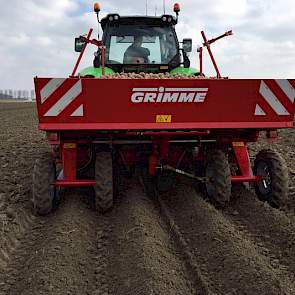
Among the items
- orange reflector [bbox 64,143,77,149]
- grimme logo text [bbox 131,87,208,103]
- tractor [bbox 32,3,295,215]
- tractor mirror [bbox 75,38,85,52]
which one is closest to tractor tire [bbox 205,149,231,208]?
tractor [bbox 32,3,295,215]

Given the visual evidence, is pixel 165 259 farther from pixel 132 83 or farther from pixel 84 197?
pixel 84 197

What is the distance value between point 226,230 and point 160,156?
1505mm

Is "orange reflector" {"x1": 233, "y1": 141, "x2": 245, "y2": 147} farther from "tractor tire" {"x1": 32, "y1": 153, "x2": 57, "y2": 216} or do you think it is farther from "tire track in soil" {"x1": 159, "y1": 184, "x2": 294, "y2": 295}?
"tractor tire" {"x1": 32, "y1": 153, "x2": 57, "y2": 216}

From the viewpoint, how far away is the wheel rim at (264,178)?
548cm

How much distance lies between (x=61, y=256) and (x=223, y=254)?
133 centimetres

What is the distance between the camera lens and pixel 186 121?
4879mm

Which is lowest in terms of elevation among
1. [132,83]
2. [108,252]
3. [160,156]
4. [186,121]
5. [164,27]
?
[108,252]

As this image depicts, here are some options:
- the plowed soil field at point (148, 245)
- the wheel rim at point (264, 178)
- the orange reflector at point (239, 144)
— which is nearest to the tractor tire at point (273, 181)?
the wheel rim at point (264, 178)

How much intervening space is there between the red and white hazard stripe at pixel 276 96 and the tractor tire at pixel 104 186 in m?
1.75

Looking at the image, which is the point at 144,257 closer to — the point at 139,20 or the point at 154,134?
the point at 154,134

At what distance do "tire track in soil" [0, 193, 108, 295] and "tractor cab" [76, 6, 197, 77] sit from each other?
235 centimetres

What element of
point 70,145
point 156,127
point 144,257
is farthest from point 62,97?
point 144,257

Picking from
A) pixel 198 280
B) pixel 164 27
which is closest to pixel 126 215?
pixel 198 280

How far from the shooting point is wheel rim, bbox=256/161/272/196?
18.0 feet
